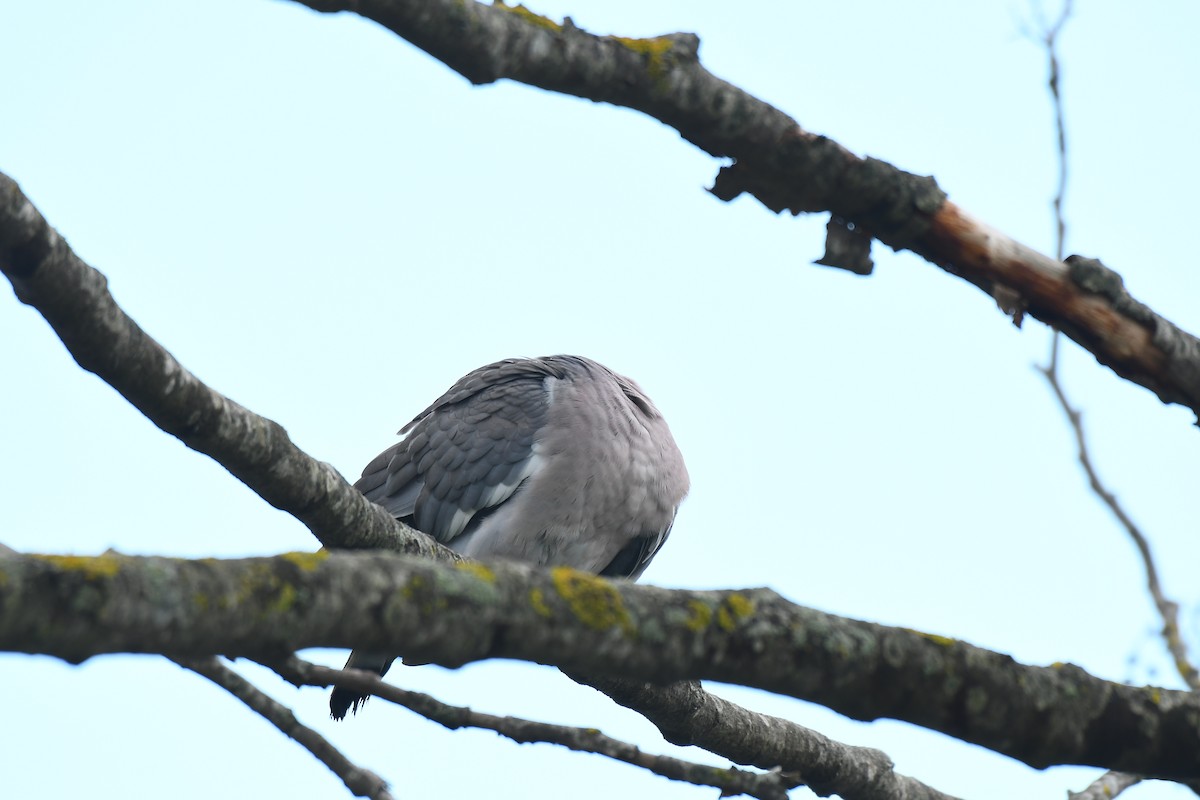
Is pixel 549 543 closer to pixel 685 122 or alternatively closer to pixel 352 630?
pixel 685 122

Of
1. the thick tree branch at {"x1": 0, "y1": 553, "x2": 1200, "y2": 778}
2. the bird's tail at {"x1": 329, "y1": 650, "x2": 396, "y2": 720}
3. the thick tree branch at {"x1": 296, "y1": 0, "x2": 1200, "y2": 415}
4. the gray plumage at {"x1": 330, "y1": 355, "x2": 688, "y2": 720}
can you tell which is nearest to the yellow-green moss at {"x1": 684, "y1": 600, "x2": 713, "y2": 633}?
the thick tree branch at {"x1": 0, "y1": 553, "x2": 1200, "y2": 778}

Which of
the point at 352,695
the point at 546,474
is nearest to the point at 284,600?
the point at 352,695

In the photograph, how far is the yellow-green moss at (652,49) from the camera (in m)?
2.50

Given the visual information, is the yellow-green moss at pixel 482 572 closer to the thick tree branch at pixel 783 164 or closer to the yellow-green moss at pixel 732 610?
the yellow-green moss at pixel 732 610

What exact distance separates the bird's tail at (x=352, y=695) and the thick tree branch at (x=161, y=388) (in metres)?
1.49

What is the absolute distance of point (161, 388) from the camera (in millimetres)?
3203

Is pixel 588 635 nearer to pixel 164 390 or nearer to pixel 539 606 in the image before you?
pixel 539 606

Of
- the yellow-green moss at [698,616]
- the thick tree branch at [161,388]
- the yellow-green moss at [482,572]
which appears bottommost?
the yellow-green moss at [482,572]

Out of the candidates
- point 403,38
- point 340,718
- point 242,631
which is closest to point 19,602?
point 242,631

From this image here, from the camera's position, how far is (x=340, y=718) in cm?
538

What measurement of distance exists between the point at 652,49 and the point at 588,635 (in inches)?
46.4

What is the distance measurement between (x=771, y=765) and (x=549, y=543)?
5.75ft

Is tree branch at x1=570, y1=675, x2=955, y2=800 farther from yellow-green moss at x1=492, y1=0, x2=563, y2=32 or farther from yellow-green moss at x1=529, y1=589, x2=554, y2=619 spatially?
yellow-green moss at x1=492, y1=0, x2=563, y2=32

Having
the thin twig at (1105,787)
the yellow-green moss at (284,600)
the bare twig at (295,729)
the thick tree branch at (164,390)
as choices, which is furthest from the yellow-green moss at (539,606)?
the thin twig at (1105,787)
